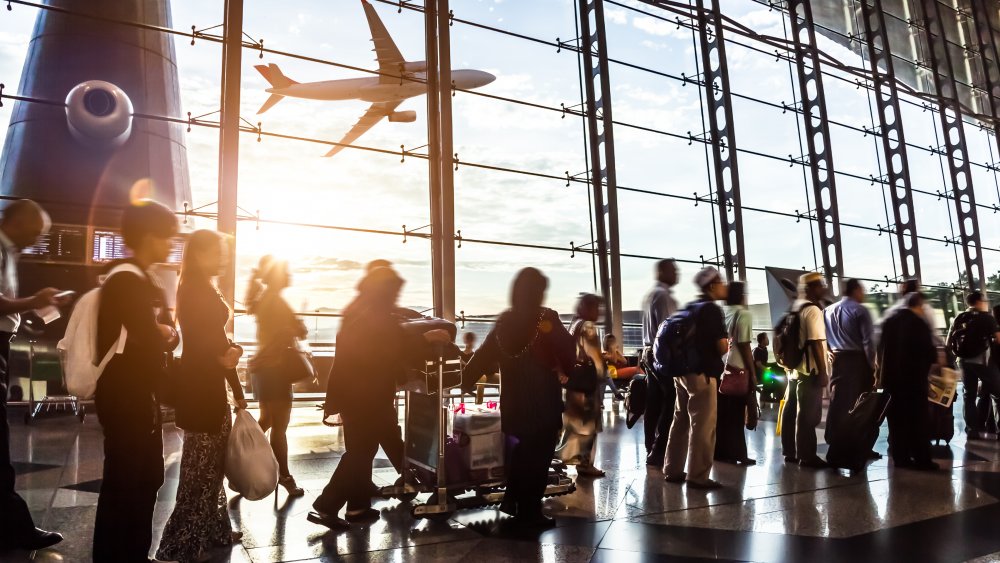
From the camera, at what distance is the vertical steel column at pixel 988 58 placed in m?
14.6

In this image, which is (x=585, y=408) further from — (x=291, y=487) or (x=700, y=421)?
(x=291, y=487)

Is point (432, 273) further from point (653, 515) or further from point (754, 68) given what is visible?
point (754, 68)

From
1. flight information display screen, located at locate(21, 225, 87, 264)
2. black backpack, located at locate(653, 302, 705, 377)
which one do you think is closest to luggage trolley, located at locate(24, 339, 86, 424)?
flight information display screen, located at locate(21, 225, 87, 264)

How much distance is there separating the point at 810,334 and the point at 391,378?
2.84m

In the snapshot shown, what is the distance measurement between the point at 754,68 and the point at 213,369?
36.3 feet

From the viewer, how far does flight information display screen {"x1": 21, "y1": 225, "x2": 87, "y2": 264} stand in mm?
5887

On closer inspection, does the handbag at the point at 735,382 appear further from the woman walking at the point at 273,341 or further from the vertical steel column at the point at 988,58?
the vertical steel column at the point at 988,58

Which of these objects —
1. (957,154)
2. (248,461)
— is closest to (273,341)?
(248,461)

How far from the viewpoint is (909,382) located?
4.30m

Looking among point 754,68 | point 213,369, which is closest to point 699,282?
point 213,369

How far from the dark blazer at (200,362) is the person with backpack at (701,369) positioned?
2449 millimetres

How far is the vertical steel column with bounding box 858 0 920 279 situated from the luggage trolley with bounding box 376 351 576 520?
1150cm

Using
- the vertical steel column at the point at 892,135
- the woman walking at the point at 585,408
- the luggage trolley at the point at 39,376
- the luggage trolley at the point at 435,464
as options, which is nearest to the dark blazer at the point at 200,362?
the luggage trolley at the point at 435,464

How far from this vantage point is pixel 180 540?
2250 mm
